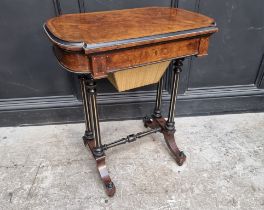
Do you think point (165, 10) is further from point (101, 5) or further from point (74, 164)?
point (74, 164)

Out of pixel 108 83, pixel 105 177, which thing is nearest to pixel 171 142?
pixel 105 177

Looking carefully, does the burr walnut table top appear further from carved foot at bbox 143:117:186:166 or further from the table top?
carved foot at bbox 143:117:186:166

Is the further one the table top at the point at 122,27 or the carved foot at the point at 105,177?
the carved foot at the point at 105,177

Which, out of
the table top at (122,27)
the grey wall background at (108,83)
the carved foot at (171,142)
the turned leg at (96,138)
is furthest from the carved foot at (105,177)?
the table top at (122,27)

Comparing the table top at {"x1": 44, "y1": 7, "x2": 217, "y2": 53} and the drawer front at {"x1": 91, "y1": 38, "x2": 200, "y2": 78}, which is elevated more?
the table top at {"x1": 44, "y1": 7, "x2": 217, "y2": 53}

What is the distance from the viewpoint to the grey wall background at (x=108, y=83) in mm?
1721

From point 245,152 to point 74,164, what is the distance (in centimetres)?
130

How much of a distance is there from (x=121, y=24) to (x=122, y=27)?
0.05 metres

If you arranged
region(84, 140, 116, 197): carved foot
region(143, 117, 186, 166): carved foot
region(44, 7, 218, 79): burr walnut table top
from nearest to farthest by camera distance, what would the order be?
region(44, 7, 218, 79): burr walnut table top
region(84, 140, 116, 197): carved foot
region(143, 117, 186, 166): carved foot

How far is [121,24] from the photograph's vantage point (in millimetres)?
1214

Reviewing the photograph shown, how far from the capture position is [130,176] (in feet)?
5.39

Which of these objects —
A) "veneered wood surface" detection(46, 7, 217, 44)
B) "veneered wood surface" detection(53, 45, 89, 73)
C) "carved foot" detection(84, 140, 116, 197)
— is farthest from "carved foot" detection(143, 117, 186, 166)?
"veneered wood surface" detection(53, 45, 89, 73)

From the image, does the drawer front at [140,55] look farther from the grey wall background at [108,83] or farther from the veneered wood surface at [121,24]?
the grey wall background at [108,83]

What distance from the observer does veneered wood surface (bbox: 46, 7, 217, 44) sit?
1.06 m
